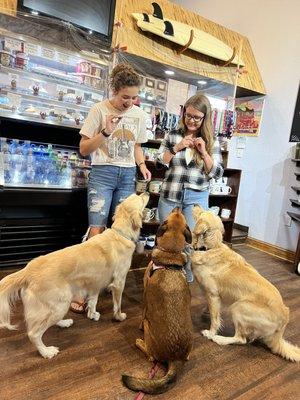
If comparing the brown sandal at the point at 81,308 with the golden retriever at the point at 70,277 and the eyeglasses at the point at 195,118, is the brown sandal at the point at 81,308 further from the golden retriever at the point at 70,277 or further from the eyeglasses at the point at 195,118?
the eyeglasses at the point at 195,118

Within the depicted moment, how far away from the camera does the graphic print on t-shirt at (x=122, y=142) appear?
2275 millimetres

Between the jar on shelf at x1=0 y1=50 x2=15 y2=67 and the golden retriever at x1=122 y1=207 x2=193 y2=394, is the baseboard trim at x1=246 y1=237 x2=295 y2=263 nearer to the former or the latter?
the golden retriever at x1=122 y1=207 x2=193 y2=394

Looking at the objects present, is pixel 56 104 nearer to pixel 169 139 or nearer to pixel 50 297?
pixel 169 139

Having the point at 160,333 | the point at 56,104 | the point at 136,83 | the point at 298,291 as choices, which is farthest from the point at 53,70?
the point at 298,291

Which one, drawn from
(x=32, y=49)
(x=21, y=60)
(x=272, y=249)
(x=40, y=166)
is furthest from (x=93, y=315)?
(x=272, y=249)

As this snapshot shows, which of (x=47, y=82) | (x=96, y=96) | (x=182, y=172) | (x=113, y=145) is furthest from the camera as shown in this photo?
(x=96, y=96)

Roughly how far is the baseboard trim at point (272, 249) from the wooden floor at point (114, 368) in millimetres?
2056

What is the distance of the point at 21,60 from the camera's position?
109 inches

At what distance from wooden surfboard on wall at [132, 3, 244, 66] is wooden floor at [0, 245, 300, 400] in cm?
291

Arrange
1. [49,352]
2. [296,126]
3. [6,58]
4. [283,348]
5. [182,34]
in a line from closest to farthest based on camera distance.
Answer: [49,352]
[283,348]
[6,58]
[182,34]
[296,126]

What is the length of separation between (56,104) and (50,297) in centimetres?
204

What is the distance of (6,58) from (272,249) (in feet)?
12.9

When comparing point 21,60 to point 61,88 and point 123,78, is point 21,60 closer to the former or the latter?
point 61,88

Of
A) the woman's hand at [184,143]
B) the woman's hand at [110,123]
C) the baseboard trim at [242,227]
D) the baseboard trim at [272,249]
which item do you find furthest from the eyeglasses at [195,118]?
the baseboard trim at [242,227]
